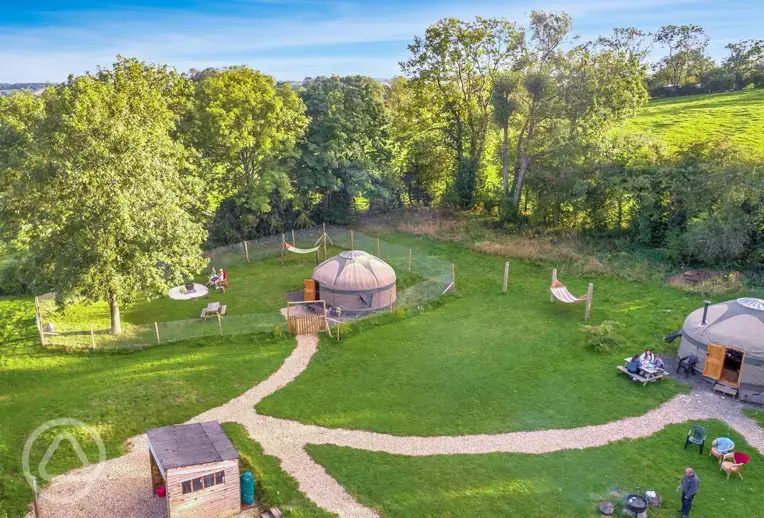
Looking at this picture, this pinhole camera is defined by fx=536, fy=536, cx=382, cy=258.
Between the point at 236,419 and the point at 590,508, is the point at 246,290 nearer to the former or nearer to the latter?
the point at 236,419

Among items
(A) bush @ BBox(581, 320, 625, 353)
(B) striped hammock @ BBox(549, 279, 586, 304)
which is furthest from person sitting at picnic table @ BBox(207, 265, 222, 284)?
(A) bush @ BBox(581, 320, 625, 353)

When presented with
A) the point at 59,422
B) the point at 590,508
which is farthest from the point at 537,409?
the point at 59,422

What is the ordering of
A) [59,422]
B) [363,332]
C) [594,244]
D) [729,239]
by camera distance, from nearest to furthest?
[59,422], [363,332], [729,239], [594,244]

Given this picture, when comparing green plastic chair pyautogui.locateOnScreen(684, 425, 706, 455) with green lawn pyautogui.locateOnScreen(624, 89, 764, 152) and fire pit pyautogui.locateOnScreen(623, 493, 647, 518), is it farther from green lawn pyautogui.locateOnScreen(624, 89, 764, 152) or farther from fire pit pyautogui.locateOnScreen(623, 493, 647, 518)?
green lawn pyautogui.locateOnScreen(624, 89, 764, 152)

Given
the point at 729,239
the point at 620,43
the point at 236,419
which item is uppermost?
the point at 620,43

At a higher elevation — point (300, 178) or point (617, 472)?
point (300, 178)

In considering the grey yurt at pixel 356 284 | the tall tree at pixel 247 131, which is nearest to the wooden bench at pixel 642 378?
the grey yurt at pixel 356 284
